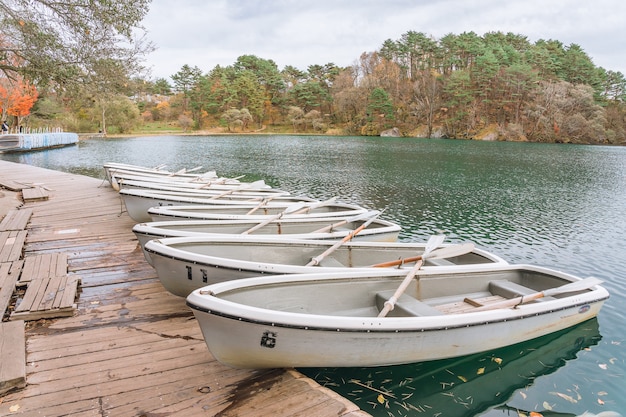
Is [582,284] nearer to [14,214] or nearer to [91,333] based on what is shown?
[91,333]

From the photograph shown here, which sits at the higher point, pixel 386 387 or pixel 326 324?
pixel 326 324

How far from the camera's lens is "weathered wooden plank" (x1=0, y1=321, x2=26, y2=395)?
3.18 meters

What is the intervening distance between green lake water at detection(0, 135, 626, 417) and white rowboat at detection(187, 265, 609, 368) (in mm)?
418

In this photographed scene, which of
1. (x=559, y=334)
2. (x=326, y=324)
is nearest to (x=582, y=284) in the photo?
(x=559, y=334)

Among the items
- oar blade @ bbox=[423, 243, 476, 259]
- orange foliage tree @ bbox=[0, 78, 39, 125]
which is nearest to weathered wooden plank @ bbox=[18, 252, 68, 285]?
oar blade @ bbox=[423, 243, 476, 259]

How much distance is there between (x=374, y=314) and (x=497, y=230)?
31.6ft

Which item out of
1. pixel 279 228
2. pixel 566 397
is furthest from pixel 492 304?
pixel 279 228

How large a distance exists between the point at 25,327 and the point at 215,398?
97.3 inches

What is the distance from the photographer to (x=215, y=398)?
324 centimetres

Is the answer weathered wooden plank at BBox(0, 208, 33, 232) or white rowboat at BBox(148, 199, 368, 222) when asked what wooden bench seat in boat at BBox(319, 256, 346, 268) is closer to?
white rowboat at BBox(148, 199, 368, 222)

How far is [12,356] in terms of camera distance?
11.4 ft

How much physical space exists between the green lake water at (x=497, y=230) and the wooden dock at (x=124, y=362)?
0.95 m

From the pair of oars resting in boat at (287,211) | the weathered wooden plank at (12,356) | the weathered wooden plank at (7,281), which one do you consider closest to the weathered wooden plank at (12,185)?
the weathered wooden plank at (7,281)

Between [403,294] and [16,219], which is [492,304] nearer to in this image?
[403,294]
